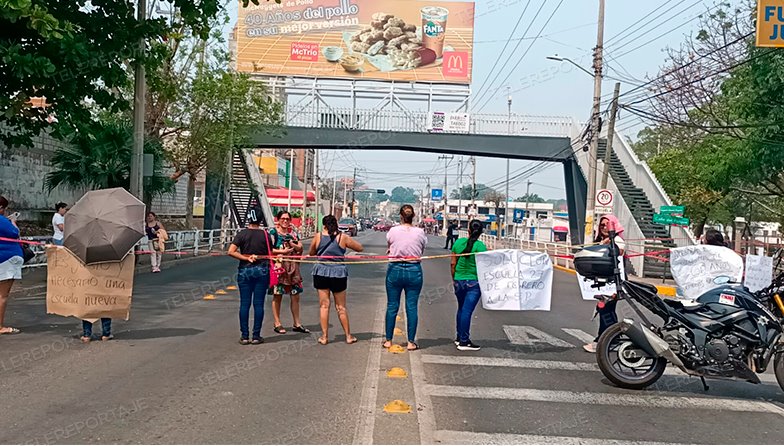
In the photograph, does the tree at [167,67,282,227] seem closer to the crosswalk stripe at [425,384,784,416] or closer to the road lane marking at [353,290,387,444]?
the road lane marking at [353,290,387,444]

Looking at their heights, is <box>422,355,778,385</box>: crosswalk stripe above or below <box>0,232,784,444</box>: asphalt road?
above

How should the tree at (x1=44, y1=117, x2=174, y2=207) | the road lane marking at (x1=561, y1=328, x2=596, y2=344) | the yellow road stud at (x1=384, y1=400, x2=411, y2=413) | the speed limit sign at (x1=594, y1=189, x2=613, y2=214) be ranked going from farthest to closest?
the speed limit sign at (x1=594, y1=189, x2=613, y2=214) < the tree at (x1=44, y1=117, x2=174, y2=207) < the road lane marking at (x1=561, y1=328, x2=596, y2=344) < the yellow road stud at (x1=384, y1=400, x2=411, y2=413)

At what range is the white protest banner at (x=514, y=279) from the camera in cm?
974

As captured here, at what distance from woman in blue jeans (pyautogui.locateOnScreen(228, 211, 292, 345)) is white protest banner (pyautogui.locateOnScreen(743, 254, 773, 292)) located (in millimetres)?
8492

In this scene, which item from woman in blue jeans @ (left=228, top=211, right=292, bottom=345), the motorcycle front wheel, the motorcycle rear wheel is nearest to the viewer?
the motorcycle rear wheel

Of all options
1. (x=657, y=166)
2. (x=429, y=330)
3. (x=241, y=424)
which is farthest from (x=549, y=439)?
(x=657, y=166)

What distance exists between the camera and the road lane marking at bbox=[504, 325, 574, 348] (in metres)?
10.3

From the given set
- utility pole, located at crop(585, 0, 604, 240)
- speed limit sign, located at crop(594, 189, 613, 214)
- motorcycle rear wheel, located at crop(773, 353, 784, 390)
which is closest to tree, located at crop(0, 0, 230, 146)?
motorcycle rear wheel, located at crop(773, 353, 784, 390)

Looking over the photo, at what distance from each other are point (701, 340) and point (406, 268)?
351 cm

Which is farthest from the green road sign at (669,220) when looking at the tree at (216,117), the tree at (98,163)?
the tree at (98,163)

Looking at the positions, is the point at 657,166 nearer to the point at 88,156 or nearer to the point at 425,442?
the point at 88,156

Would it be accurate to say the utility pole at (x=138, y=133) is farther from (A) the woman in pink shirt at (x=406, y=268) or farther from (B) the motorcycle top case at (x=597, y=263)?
(B) the motorcycle top case at (x=597, y=263)

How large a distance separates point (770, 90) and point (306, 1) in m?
27.3

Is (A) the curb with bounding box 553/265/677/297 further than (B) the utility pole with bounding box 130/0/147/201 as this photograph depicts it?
No
